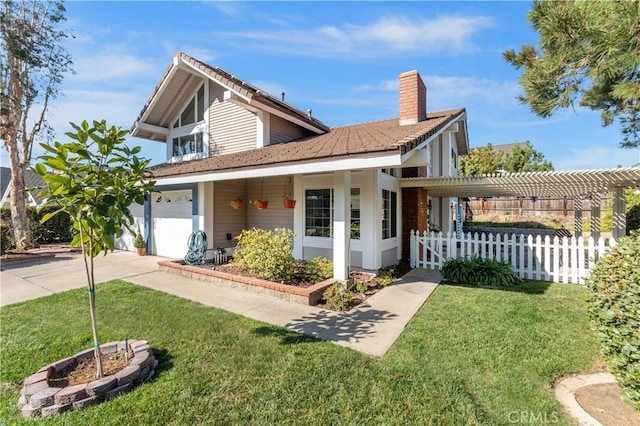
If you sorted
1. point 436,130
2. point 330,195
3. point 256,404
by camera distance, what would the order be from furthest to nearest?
point 330,195 → point 436,130 → point 256,404

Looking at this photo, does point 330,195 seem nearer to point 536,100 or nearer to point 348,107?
point 536,100

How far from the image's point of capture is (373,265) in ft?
27.1

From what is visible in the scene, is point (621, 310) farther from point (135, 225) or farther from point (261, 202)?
point (135, 225)

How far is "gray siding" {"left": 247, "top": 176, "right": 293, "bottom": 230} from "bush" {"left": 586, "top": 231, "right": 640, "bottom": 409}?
8235mm

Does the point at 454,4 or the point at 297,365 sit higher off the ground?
the point at 454,4

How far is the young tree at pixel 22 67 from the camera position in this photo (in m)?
12.6

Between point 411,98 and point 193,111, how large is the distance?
8917 mm

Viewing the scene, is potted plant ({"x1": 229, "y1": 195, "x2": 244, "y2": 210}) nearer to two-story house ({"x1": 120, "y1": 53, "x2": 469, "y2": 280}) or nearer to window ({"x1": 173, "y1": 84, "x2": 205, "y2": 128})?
two-story house ({"x1": 120, "y1": 53, "x2": 469, "y2": 280})

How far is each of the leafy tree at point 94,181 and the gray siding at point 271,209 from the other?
22.7ft

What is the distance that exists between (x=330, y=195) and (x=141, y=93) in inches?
394

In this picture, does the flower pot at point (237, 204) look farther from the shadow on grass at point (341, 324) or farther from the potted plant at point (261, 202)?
the shadow on grass at point (341, 324)

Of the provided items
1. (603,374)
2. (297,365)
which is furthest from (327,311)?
(603,374)

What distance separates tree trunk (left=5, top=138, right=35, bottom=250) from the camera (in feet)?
43.0

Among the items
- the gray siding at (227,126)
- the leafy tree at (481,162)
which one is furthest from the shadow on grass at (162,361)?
the leafy tree at (481,162)
